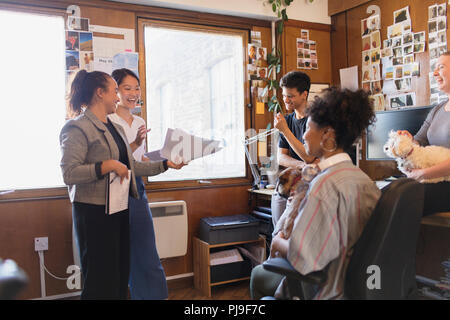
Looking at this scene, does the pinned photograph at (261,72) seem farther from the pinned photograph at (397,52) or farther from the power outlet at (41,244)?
the power outlet at (41,244)

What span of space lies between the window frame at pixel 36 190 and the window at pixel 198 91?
0.67m

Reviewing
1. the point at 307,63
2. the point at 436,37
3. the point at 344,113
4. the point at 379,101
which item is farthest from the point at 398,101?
the point at 344,113

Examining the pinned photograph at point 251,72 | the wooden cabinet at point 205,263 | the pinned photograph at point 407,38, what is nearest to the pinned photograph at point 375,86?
the pinned photograph at point 407,38

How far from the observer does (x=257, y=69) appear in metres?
3.50

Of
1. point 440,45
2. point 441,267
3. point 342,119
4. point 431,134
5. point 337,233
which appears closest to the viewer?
point 337,233

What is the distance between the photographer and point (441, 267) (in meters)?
2.61

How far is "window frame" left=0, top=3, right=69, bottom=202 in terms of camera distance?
2658 mm

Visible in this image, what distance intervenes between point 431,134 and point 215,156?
5.84ft

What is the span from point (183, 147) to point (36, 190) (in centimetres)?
120

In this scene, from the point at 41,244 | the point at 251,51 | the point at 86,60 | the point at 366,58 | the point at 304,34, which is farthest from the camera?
the point at 304,34

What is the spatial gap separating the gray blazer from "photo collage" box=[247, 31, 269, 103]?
1850mm

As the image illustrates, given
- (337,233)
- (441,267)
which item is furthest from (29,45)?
(441,267)

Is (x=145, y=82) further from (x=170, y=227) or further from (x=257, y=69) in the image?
(x=170, y=227)
